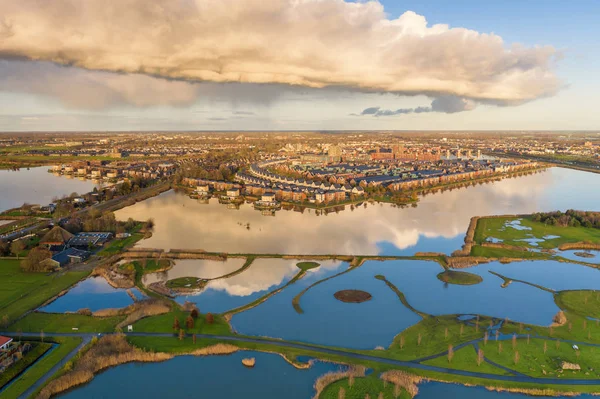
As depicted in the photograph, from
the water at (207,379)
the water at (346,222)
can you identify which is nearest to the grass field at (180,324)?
the water at (207,379)

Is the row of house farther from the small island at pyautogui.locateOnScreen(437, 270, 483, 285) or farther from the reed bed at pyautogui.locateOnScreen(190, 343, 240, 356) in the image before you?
the small island at pyautogui.locateOnScreen(437, 270, 483, 285)

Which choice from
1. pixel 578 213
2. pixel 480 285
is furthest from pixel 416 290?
pixel 578 213

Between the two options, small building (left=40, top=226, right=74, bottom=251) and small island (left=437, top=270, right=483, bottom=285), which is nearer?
small island (left=437, top=270, right=483, bottom=285)

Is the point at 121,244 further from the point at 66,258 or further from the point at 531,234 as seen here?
the point at 531,234

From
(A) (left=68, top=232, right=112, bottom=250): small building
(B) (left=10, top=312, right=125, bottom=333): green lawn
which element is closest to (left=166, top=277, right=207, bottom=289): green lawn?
(B) (left=10, top=312, right=125, bottom=333): green lawn

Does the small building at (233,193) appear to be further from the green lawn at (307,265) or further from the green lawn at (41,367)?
the green lawn at (41,367)

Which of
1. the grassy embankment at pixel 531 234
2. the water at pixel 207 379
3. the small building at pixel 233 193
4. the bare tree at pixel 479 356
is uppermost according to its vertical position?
the small building at pixel 233 193
